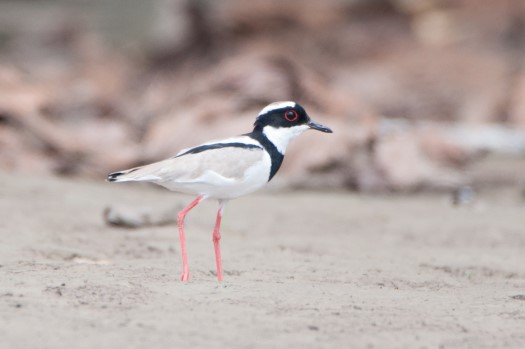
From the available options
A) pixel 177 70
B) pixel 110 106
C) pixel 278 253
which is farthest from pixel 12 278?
pixel 177 70

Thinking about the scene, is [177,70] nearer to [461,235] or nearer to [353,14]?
[353,14]

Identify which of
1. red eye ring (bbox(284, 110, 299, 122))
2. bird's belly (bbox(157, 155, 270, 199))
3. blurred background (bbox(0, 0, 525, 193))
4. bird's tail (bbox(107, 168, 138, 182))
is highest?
blurred background (bbox(0, 0, 525, 193))

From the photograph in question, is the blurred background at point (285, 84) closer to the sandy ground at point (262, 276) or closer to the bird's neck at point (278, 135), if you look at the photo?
the sandy ground at point (262, 276)

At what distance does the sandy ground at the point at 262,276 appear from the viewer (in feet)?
13.1

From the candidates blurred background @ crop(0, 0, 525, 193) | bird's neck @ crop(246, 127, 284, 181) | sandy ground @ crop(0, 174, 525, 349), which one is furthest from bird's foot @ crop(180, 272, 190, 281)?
blurred background @ crop(0, 0, 525, 193)

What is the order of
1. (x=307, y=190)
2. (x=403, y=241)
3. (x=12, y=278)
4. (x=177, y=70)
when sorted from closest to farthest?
(x=12, y=278) → (x=403, y=241) → (x=307, y=190) → (x=177, y=70)

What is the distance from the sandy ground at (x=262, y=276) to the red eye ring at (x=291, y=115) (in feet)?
2.63

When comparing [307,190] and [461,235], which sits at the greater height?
[307,190]

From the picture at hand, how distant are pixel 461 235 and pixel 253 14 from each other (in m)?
11.1

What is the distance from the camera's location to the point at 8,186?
802 centimetres

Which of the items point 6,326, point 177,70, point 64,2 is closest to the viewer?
point 6,326

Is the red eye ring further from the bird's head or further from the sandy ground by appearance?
the sandy ground

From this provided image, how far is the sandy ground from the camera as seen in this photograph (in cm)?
398

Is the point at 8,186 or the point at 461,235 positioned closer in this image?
the point at 461,235
